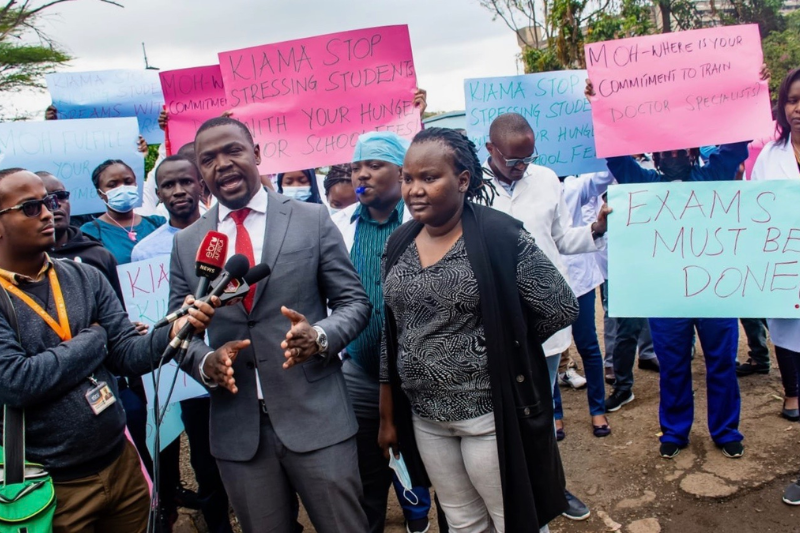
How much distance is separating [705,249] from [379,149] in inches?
72.7

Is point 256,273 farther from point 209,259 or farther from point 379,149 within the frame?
point 379,149

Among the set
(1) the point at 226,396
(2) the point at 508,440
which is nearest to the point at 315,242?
(1) the point at 226,396

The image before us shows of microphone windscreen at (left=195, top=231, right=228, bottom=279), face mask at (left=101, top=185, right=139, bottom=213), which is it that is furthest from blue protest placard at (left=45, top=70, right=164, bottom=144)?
microphone windscreen at (left=195, top=231, right=228, bottom=279)

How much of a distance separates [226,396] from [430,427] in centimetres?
85

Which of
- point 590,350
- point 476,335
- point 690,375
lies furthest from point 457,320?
point 590,350

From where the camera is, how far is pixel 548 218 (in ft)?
11.8

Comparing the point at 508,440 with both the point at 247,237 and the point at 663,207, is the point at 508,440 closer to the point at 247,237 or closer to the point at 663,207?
the point at 247,237

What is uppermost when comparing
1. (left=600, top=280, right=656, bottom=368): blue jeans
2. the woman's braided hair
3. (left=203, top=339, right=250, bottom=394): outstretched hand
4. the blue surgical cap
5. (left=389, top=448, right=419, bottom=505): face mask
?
the blue surgical cap

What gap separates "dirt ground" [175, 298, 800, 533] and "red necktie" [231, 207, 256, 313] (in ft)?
7.02

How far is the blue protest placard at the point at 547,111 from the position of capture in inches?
173

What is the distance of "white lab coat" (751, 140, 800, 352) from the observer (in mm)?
3361

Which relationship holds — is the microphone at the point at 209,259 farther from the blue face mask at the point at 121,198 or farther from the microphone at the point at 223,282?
the blue face mask at the point at 121,198

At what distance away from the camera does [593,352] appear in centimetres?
458

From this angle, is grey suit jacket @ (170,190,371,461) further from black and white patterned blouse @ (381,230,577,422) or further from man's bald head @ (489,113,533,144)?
man's bald head @ (489,113,533,144)
